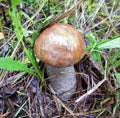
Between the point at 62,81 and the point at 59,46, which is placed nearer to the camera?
the point at 59,46

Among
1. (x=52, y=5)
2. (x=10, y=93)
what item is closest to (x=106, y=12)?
(x=52, y=5)

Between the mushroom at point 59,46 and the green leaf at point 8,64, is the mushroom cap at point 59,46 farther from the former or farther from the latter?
the green leaf at point 8,64

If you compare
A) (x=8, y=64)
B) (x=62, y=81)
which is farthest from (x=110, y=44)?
(x=8, y=64)

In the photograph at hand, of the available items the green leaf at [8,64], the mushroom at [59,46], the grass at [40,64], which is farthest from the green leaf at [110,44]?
the green leaf at [8,64]

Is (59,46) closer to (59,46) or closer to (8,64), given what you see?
(59,46)

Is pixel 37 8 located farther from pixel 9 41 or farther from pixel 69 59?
pixel 69 59

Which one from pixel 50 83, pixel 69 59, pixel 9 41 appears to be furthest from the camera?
pixel 9 41

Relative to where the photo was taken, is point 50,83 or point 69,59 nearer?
point 69,59
